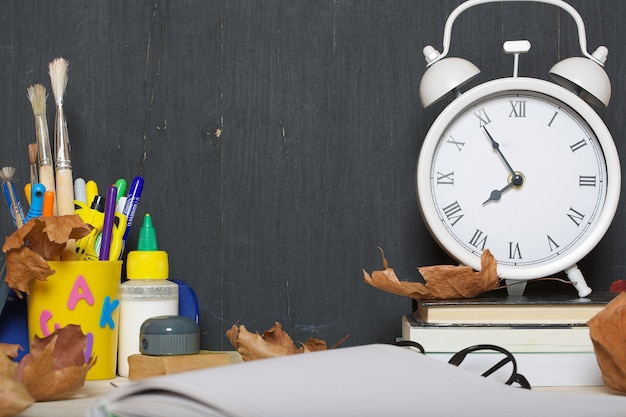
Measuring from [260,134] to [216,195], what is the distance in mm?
99

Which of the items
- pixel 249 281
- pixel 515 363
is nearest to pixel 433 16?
pixel 249 281

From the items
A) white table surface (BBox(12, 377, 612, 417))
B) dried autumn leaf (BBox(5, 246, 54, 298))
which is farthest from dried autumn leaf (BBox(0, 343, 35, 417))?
dried autumn leaf (BBox(5, 246, 54, 298))

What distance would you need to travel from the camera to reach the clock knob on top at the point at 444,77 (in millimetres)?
887

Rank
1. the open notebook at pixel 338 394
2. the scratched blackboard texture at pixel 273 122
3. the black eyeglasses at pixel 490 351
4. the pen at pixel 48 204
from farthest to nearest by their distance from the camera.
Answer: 1. the scratched blackboard texture at pixel 273 122
2. the pen at pixel 48 204
3. the black eyeglasses at pixel 490 351
4. the open notebook at pixel 338 394

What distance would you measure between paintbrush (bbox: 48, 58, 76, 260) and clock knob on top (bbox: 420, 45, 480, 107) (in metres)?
0.41

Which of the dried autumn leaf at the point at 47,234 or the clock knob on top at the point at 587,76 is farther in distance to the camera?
the clock knob on top at the point at 587,76

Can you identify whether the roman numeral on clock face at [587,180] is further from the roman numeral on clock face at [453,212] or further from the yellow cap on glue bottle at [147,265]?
the yellow cap on glue bottle at [147,265]

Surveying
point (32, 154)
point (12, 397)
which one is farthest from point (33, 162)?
point (12, 397)

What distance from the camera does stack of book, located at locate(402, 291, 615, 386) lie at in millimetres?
775

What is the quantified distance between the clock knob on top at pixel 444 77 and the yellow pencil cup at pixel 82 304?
39cm

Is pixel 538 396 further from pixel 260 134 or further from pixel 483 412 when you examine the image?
pixel 260 134

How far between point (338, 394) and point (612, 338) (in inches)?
12.0

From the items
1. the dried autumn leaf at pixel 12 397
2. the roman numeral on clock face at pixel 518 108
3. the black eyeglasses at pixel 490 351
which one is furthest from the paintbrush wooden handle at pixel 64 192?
the roman numeral on clock face at pixel 518 108

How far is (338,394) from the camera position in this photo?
505 mm
